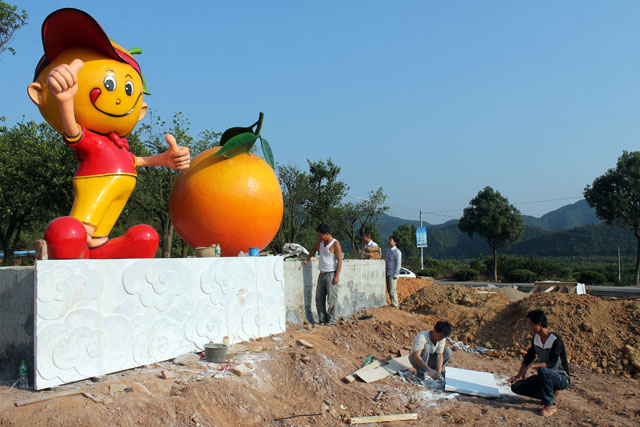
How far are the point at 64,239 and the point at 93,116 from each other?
1673 mm

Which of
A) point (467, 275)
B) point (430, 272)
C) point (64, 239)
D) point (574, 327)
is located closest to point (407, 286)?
point (574, 327)

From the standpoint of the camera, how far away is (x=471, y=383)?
237 inches

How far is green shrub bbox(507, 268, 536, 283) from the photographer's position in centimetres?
2839

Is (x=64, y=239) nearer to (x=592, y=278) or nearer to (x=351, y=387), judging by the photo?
(x=351, y=387)

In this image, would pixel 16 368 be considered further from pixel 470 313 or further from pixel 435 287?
pixel 435 287

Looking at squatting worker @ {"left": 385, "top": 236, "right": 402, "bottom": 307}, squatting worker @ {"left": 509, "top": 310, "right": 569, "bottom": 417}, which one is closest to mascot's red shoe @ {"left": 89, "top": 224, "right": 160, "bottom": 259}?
squatting worker @ {"left": 509, "top": 310, "right": 569, "bottom": 417}

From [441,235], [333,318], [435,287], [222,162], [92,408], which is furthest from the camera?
[441,235]

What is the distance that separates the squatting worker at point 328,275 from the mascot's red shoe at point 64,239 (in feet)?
12.3

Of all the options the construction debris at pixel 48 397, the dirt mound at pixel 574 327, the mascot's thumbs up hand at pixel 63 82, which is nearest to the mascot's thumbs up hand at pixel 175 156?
the mascot's thumbs up hand at pixel 63 82

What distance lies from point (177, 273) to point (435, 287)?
870 centimetres

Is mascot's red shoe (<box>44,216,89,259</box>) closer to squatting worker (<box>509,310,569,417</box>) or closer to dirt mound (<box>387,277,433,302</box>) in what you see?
squatting worker (<box>509,310,569,417</box>)

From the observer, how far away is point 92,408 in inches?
150

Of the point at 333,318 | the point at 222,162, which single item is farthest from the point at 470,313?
the point at 222,162

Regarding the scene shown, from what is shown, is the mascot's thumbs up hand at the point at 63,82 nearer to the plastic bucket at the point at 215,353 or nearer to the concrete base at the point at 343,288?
the plastic bucket at the point at 215,353
